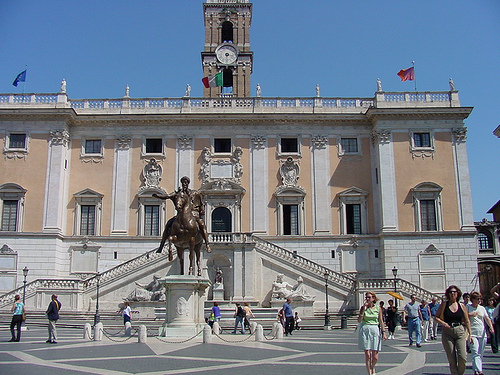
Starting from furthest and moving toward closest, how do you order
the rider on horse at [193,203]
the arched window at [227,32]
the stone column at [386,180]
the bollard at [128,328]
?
1. the arched window at [227,32]
2. the stone column at [386,180]
3. the bollard at [128,328]
4. the rider on horse at [193,203]

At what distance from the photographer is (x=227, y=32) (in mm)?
52375

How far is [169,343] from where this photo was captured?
57.0ft

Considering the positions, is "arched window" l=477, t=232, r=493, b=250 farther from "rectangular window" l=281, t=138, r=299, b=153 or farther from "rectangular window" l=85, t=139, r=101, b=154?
"rectangular window" l=85, t=139, r=101, b=154

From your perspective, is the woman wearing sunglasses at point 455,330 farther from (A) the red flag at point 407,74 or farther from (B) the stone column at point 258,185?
(A) the red flag at point 407,74

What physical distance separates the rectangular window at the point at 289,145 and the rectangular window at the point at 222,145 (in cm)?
398

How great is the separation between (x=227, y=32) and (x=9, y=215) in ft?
84.9

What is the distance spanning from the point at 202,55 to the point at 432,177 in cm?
2297

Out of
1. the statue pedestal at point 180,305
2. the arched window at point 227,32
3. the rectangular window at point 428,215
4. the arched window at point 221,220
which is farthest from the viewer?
the arched window at point 227,32

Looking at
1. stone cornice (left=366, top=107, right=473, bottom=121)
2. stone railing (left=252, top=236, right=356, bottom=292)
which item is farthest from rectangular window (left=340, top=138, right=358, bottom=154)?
A: stone railing (left=252, top=236, right=356, bottom=292)

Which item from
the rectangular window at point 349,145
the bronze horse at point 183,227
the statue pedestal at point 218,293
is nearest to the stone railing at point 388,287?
the statue pedestal at point 218,293

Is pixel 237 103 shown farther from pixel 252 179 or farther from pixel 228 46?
pixel 228 46

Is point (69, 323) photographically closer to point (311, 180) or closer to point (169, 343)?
point (169, 343)

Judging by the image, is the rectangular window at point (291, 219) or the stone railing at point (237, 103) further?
the stone railing at point (237, 103)

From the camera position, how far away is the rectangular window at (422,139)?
132ft
